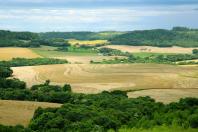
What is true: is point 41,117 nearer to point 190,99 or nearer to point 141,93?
point 190,99

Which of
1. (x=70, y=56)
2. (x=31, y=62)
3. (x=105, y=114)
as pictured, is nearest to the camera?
(x=105, y=114)

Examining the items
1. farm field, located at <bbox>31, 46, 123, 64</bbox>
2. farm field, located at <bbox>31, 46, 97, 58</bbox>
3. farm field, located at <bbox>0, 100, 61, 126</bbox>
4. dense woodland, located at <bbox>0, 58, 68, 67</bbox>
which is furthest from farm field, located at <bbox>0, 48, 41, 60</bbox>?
Answer: farm field, located at <bbox>0, 100, 61, 126</bbox>

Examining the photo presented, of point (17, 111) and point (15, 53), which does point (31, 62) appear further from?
point (17, 111)

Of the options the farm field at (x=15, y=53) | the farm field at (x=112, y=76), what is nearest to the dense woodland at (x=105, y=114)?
the farm field at (x=112, y=76)

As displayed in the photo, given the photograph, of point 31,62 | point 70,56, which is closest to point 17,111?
point 31,62

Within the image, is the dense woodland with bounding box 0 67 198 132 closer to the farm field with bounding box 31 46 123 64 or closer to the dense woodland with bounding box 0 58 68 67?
the dense woodland with bounding box 0 58 68 67

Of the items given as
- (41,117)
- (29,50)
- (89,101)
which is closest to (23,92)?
(89,101)

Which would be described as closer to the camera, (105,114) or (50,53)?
(105,114)
